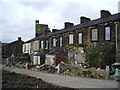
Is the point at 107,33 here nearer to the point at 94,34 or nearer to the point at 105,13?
the point at 94,34

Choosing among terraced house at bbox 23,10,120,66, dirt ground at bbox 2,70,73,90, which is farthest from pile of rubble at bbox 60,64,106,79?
dirt ground at bbox 2,70,73,90

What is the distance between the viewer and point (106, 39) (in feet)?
75.5

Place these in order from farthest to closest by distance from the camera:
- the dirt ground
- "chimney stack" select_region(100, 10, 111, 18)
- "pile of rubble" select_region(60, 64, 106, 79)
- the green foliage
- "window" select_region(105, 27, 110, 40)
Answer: "chimney stack" select_region(100, 10, 111, 18) → "window" select_region(105, 27, 110, 40) → the green foliage → "pile of rubble" select_region(60, 64, 106, 79) → the dirt ground

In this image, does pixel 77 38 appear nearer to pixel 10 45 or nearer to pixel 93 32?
pixel 93 32

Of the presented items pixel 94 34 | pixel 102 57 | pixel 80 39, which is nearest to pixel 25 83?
pixel 102 57

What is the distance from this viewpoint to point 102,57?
1939 centimetres

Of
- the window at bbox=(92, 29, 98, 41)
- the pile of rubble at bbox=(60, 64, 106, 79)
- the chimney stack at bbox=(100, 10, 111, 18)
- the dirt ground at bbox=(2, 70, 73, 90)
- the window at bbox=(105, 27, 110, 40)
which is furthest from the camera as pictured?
the chimney stack at bbox=(100, 10, 111, 18)

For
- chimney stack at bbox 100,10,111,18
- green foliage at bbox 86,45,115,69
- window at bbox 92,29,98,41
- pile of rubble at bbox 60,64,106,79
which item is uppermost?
chimney stack at bbox 100,10,111,18

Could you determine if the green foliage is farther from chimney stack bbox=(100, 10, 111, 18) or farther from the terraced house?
chimney stack bbox=(100, 10, 111, 18)

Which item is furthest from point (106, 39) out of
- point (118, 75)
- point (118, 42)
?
point (118, 75)

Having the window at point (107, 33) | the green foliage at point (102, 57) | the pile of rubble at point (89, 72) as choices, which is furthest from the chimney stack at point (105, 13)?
the pile of rubble at point (89, 72)

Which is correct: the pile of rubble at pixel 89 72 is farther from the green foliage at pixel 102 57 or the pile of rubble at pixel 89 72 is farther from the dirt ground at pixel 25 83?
the dirt ground at pixel 25 83

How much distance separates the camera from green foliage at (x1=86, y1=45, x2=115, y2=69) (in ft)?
63.8

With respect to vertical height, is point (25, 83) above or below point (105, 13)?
below
